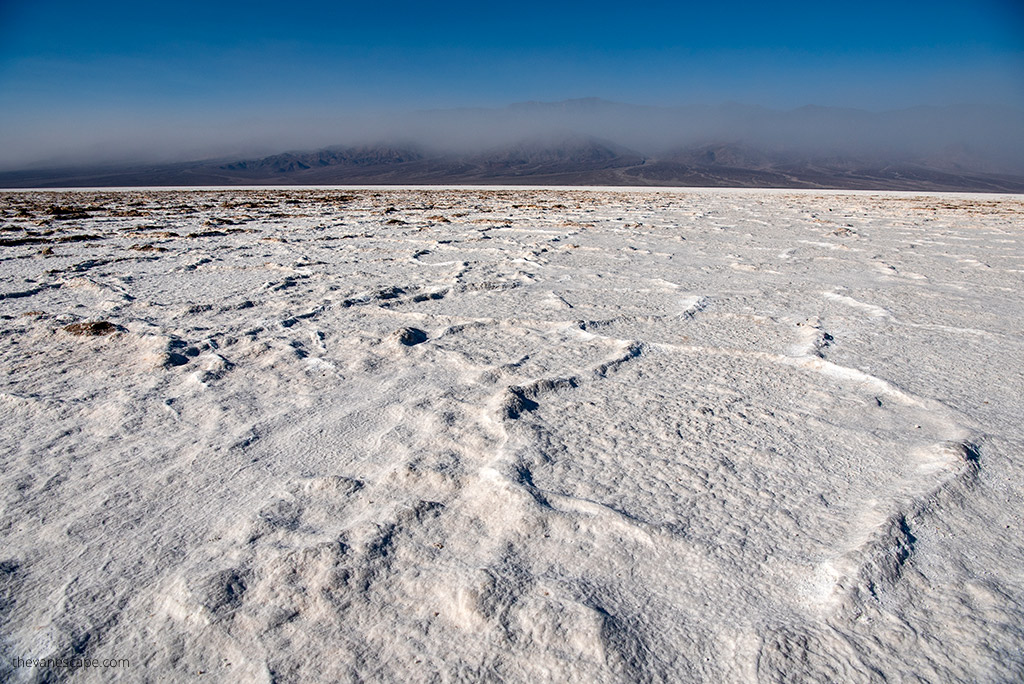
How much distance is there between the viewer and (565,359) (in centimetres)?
231

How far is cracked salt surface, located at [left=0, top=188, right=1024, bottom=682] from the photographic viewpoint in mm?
996

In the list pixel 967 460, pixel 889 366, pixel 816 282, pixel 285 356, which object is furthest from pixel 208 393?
pixel 816 282

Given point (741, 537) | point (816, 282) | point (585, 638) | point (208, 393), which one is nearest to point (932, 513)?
point (741, 537)

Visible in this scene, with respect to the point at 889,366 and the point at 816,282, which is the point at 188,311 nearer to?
the point at 889,366

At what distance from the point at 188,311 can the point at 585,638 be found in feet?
9.06

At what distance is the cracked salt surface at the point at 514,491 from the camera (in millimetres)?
996

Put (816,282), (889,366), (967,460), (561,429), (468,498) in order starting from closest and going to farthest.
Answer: (468,498) < (967,460) < (561,429) < (889,366) < (816,282)

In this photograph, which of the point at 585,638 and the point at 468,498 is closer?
the point at 585,638

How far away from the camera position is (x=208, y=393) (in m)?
1.97

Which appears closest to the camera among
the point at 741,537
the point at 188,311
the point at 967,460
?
the point at 741,537

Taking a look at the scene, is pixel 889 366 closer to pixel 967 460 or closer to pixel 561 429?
pixel 967 460

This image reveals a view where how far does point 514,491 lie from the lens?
1.38m

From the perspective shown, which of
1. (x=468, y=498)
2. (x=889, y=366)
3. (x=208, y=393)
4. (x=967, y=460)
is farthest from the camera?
(x=889, y=366)

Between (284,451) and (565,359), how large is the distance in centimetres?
109
